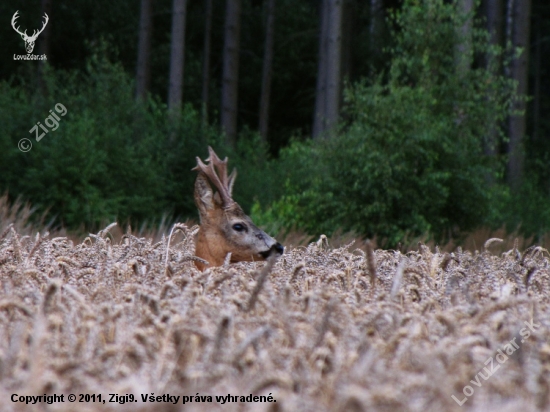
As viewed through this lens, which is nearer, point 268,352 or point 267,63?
point 268,352

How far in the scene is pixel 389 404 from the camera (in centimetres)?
154

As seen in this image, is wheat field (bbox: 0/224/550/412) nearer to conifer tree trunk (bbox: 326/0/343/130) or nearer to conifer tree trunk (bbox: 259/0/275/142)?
conifer tree trunk (bbox: 326/0/343/130)

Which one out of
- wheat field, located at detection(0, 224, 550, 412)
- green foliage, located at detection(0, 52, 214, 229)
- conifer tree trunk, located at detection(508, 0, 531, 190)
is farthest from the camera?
conifer tree trunk, located at detection(508, 0, 531, 190)

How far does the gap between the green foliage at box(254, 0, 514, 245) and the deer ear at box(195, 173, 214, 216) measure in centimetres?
717

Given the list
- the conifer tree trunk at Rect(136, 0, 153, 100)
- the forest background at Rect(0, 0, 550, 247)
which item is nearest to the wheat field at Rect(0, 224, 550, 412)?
the forest background at Rect(0, 0, 550, 247)

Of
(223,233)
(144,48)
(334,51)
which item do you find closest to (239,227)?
(223,233)

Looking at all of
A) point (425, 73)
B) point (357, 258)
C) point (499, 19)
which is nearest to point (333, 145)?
point (425, 73)

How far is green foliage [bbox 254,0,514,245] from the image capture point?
13.6 metres

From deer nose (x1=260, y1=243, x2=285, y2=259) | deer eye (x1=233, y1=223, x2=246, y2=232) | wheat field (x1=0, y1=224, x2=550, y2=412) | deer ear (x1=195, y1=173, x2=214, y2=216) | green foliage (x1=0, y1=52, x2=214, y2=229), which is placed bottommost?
green foliage (x1=0, y1=52, x2=214, y2=229)

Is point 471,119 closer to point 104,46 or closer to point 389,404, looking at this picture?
point 104,46

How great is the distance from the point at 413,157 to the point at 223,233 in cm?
880

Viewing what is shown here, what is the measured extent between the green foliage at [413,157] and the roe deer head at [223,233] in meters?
7.17

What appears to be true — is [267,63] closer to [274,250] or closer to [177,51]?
[177,51]

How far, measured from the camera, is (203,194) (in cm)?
573
